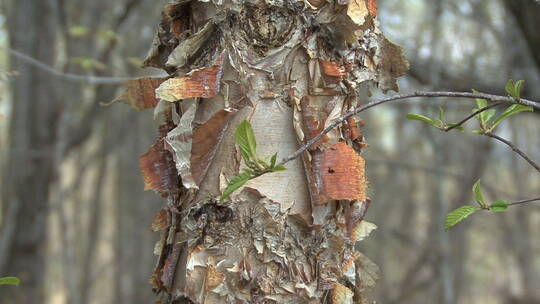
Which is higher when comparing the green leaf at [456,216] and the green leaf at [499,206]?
the green leaf at [499,206]

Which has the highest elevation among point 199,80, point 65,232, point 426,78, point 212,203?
point 426,78

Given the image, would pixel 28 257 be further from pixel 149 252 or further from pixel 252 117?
pixel 252 117

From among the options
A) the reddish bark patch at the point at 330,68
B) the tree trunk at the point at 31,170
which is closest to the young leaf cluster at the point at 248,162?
the reddish bark patch at the point at 330,68

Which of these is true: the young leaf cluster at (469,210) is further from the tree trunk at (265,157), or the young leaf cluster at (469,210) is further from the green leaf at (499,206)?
the tree trunk at (265,157)

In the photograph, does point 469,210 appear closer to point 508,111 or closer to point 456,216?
point 456,216

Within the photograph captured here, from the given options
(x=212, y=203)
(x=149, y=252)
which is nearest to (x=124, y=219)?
(x=149, y=252)

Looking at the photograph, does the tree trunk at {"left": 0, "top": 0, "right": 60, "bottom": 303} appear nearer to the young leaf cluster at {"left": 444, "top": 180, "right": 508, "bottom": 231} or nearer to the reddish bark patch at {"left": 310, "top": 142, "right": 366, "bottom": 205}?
the reddish bark patch at {"left": 310, "top": 142, "right": 366, "bottom": 205}
